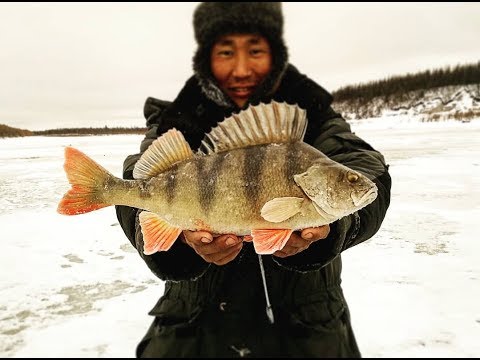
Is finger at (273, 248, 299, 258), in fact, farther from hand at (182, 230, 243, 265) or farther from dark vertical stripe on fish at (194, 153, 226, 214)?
dark vertical stripe on fish at (194, 153, 226, 214)

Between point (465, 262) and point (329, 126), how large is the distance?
70.2 inches

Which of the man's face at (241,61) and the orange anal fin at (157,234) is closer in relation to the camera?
the orange anal fin at (157,234)

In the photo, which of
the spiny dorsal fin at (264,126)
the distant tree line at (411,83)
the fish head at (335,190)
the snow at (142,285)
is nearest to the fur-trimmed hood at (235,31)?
the spiny dorsal fin at (264,126)

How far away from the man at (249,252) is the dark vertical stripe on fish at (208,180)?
122 millimetres

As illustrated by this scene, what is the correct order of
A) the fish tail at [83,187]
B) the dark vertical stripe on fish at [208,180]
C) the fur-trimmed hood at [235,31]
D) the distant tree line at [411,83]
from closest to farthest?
the dark vertical stripe on fish at [208,180], the fish tail at [83,187], the fur-trimmed hood at [235,31], the distant tree line at [411,83]

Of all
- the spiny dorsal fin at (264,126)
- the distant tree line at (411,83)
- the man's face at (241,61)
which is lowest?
the distant tree line at (411,83)

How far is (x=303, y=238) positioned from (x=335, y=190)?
0.70 ft

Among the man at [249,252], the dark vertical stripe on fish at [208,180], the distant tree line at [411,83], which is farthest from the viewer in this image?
the distant tree line at [411,83]

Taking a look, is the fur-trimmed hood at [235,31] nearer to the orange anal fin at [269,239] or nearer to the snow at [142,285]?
the orange anal fin at [269,239]

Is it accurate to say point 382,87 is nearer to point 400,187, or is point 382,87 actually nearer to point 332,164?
point 400,187

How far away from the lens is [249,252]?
1979 millimetres

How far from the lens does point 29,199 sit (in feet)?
18.2

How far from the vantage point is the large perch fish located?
4.62 feet

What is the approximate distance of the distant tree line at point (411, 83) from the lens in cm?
3669
